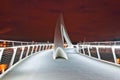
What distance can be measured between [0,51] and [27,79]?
1169 millimetres

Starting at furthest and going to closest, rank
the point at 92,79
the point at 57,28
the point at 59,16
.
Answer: the point at 59,16, the point at 57,28, the point at 92,79

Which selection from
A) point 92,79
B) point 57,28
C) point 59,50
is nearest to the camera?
point 92,79

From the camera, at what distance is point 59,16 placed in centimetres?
2428

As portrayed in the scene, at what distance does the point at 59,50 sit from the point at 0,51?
35.1 ft

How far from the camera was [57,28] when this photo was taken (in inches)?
881

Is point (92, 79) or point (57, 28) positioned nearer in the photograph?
point (92, 79)

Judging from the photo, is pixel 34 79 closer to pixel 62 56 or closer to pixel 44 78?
pixel 44 78

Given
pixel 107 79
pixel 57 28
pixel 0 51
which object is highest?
pixel 57 28

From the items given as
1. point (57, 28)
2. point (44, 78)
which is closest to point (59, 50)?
point (57, 28)

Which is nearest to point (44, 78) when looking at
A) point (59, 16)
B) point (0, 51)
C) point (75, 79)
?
point (75, 79)

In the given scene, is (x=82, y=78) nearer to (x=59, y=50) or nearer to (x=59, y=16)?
(x=59, y=50)

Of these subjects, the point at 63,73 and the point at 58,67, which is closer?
the point at 63,73

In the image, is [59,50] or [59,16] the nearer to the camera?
Answer: [59,50]

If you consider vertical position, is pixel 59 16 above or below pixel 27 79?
above
